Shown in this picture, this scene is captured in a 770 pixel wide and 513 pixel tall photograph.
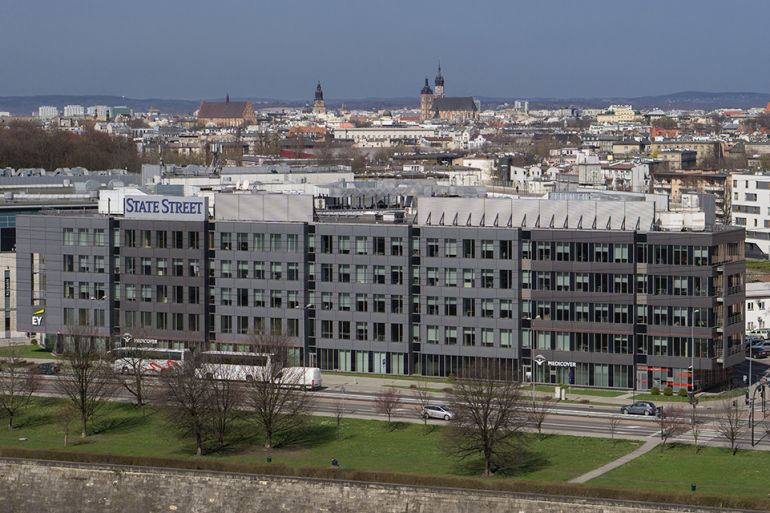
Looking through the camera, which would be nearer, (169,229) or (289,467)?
(289,467)

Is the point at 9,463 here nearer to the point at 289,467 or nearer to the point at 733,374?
the point at 289,467

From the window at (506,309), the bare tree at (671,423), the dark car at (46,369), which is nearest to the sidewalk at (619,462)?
the bare tree at (671,423)

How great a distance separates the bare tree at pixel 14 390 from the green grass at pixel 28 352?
9.75 meters

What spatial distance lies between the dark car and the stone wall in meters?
17.6

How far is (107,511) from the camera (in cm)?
6706

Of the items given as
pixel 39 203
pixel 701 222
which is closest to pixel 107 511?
pixel 701 222

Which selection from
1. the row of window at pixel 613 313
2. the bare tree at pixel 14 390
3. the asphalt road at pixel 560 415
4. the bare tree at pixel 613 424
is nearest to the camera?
the bare tree at pixel 613 424

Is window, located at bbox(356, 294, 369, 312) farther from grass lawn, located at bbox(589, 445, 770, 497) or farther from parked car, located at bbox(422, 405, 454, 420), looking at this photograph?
grass lawn, located at bbox(589, 445, 770, 497)

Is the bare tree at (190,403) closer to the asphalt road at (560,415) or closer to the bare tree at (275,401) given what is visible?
the bare tree at (275,401)

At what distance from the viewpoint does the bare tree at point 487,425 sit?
6569cm

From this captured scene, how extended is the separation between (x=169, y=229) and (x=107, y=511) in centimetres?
2742

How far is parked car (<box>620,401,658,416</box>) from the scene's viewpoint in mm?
75863

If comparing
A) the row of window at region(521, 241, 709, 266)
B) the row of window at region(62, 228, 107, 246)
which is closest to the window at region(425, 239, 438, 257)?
the row of window at region(521, 241, 709, 266)

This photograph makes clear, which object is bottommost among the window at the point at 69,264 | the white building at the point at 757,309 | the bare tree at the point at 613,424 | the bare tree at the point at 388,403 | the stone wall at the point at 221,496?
the stone wall at the point at 221,496
